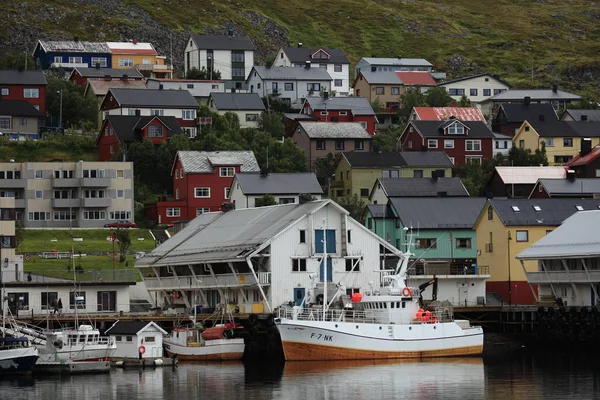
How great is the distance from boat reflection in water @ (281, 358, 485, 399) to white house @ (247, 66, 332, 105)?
102 meters

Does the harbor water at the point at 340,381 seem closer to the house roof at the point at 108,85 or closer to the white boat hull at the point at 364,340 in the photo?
the white boat hull at the point at 364,340

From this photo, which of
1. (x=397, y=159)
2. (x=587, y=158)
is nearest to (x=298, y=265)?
(x=397, y=159)

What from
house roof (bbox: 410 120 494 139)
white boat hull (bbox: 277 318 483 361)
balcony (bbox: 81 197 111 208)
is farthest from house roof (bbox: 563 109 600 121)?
white boat hull (bbox: 277 318 483 361)

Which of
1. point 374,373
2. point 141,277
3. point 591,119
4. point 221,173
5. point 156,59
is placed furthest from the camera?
point 156,59

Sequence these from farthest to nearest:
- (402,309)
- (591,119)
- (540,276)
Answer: (591,119), (540,276), (402,309)

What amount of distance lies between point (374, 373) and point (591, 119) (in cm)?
9727

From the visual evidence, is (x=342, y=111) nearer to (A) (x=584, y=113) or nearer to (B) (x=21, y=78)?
(A) (x=584, y=113)

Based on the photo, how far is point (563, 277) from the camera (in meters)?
92.9

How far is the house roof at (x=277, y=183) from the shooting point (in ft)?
421

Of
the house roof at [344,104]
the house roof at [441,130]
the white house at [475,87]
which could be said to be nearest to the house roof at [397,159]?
the house roof at [441,130]

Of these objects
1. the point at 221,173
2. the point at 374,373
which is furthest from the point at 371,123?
the point at 374,373

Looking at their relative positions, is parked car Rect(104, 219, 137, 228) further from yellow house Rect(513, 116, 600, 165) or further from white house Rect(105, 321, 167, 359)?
yellow house Rect(513, 116, 600, 165)

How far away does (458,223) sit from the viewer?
10638cm

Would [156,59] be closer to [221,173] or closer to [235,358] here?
[221,173]
